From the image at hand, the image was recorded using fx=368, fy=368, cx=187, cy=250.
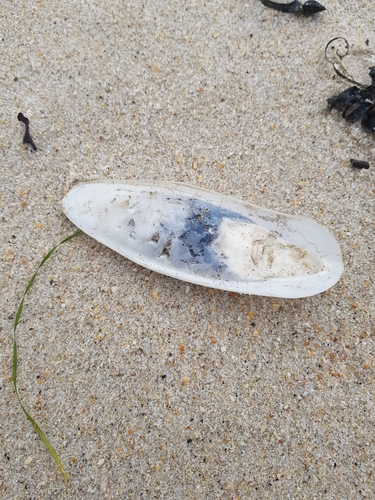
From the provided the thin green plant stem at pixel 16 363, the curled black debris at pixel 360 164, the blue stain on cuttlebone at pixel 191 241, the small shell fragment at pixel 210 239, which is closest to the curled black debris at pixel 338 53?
the curled black debris at pixel 360 164

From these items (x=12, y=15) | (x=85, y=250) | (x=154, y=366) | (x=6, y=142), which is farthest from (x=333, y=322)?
(x=12, y=15)

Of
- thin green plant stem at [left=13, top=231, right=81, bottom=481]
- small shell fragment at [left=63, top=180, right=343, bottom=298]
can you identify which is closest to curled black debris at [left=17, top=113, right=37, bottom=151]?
small shell fragment at [left=63, top=180, right=343, bottom=298]

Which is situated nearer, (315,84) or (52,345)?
(52,345)

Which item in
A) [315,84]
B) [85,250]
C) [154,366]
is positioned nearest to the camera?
[154,366]

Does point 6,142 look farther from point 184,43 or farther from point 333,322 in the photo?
point 333,322

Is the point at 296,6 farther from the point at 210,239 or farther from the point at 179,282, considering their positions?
the point at 179,282

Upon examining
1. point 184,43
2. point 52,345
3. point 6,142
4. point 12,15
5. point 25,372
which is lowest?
point 25,372

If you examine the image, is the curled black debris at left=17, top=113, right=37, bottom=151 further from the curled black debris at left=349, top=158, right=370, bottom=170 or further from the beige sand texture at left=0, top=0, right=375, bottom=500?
the curled black debris at left=349, top=158, right=370, bottom=170
